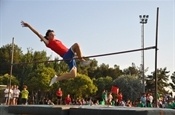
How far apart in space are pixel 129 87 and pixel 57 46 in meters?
43.8

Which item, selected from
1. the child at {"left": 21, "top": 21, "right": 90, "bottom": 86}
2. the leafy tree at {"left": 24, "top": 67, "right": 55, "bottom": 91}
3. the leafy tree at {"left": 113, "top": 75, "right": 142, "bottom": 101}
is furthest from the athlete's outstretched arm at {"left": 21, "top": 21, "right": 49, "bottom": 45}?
the leafy tree at {"left": 113, "top": 75, "right": 142, "bottom": 101}

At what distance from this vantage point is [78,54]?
691cm

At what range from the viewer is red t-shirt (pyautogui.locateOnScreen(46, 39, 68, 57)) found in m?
7.07

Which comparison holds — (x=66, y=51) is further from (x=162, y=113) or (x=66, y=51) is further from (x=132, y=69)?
(x=132, y=69)

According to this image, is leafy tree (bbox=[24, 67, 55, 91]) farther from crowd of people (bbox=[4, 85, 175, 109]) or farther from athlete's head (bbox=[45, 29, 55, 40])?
athlete's head (bbox=[45, 29, 55, 40])

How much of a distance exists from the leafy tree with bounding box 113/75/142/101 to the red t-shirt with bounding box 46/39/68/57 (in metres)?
42.4

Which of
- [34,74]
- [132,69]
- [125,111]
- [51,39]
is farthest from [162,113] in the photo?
[132,69]

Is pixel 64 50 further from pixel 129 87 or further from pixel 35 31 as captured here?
pixel 129 87

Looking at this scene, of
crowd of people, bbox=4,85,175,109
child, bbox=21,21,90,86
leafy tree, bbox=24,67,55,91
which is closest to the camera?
child, bbox=21,21,90,86

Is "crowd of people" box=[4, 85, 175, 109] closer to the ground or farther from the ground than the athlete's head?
closer to the ground

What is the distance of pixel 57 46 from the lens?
23.2ft

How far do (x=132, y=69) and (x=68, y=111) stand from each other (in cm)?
6150

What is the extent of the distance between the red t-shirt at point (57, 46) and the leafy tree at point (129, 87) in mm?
42399

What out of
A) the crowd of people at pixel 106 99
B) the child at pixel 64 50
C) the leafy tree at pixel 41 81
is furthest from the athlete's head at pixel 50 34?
the leafy tree at pixel 41 81
